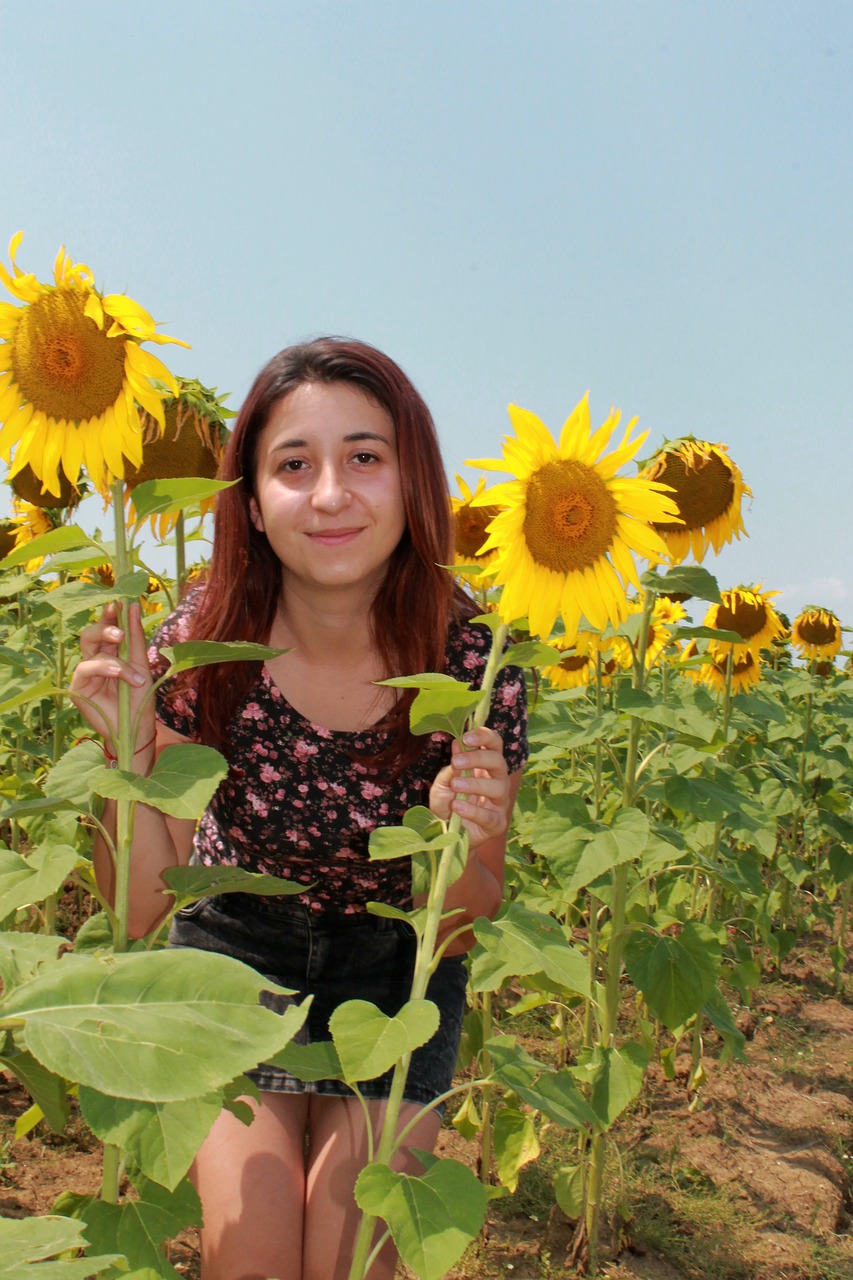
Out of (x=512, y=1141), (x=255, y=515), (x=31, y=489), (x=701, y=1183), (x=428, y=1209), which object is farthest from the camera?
(x=701, y=1183)

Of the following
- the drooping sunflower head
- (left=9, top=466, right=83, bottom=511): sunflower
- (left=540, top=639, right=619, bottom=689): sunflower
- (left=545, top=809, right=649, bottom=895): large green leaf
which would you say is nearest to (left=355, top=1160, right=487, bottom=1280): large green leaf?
(left=545, top=809, right=649, bottom=895): large green leaf

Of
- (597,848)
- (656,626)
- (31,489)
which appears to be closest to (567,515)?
(597,848)

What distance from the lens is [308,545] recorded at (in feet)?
7.04

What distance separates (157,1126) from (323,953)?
55.2 inches

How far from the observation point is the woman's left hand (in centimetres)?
167

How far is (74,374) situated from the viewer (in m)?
1.63

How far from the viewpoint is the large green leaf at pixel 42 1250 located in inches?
27.6

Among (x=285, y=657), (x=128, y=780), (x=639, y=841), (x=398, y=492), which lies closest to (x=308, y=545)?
(x=398, y=492)

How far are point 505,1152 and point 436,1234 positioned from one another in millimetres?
1353

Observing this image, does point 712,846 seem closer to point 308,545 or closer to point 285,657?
point 285,657

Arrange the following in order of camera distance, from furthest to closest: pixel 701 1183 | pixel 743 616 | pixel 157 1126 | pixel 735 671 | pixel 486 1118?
pixel 735 671
pixel 743 616
pixel 701 1183
pixel 486 1118
pixel 157 1126

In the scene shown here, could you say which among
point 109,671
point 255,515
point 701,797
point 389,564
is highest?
point 255,515

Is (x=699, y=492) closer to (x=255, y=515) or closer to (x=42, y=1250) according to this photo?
(x=255, y=515)

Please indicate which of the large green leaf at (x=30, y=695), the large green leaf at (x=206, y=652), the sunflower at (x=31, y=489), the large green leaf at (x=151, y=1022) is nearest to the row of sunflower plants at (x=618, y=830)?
the large green leaf at (x=206, y=652)
